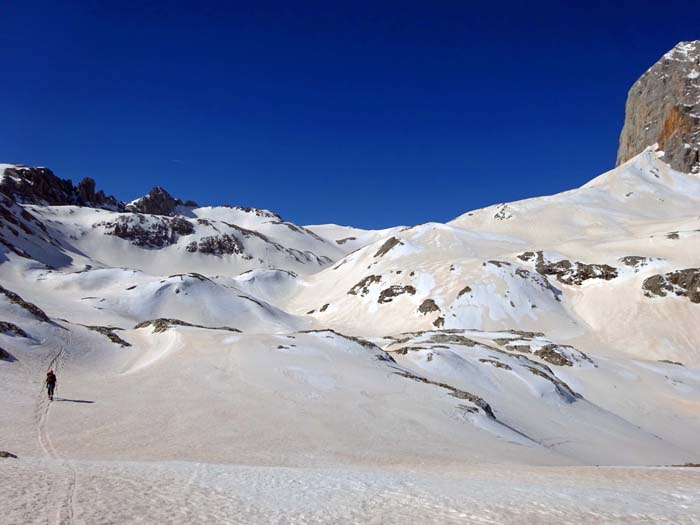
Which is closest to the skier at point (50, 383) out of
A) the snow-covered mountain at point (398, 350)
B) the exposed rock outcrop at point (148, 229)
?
the snow-covered mountain at point (398, 350)

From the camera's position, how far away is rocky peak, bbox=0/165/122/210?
5733 inches

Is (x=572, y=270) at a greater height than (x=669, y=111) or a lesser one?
lesser

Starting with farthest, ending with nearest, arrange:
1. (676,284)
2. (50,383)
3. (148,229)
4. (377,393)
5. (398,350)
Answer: (148,229) → (676,284) → (398,350) → (377,393) → (50,383)

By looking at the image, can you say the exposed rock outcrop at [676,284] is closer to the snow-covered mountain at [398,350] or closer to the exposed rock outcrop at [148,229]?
the snow-covered mountain at [398,350]

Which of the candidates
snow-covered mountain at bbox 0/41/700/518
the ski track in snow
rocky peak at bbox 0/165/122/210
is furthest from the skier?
rocky peak at bbox 0/165/122/210

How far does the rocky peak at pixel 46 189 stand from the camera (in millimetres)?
145625

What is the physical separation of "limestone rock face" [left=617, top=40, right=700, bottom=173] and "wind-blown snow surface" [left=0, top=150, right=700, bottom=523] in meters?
60.2

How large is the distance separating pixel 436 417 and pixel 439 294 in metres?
54.3

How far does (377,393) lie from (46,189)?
17044cm

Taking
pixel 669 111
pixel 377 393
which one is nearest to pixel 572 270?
pixel 377 393

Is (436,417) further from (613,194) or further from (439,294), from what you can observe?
(613,194)

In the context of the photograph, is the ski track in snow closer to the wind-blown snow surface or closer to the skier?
the wind-blown snow surface

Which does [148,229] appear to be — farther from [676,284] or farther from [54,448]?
[54,448]

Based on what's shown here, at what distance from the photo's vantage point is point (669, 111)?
143 meters
